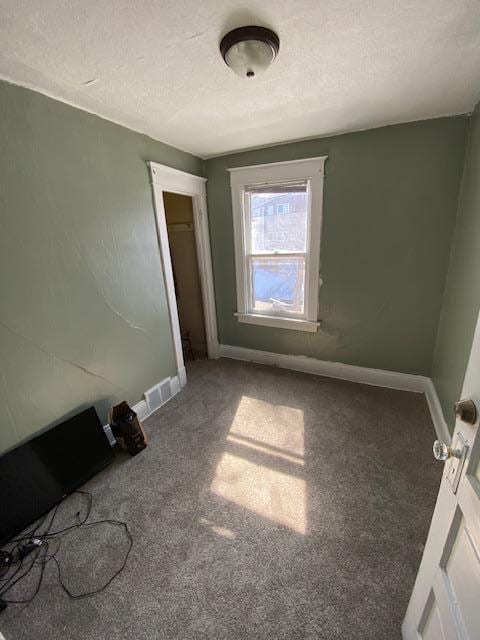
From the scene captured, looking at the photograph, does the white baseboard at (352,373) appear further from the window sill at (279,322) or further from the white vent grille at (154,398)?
the white vent grille at (154,398)

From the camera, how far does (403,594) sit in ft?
3.79

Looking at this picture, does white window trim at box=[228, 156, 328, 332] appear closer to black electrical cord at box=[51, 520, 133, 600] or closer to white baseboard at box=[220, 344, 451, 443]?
white baseboard at box=[220, 344, 451, 443]

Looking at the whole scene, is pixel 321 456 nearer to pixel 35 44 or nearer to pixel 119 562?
pixel 119 562

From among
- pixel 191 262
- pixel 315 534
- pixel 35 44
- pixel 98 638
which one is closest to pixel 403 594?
pixel 315 534

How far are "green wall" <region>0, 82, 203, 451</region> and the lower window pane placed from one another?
115 centimetres

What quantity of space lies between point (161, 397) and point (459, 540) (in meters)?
2.29

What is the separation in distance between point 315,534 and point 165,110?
2.70 m

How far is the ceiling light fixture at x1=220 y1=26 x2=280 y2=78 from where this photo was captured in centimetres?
110

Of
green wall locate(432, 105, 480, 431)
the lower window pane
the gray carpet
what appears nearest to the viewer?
the gray carpet

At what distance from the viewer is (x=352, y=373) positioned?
282 centimetres

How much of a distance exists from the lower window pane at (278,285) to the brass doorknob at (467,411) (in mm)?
A: 2206

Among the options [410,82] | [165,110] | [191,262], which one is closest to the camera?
[410,82]

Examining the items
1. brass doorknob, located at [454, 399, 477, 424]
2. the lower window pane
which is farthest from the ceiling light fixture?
the lower window pane

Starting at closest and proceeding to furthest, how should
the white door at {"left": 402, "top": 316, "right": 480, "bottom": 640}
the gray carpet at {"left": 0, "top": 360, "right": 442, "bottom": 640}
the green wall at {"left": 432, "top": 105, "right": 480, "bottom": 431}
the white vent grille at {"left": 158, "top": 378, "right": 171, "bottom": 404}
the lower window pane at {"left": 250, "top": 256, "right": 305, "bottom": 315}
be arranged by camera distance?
the white door at {"left": 402, "top": 316, "right": 480, "bottom": 640}, the gray carpet at {"left": 0, "top": 360, "right": 442, "bottom": 640}, the green wall at {"left": 432, "top": 105, "right": 480, "bottom": 431}, the white vent grille at {"left": 158, "top": 378, "right": 171, "bottom": 404}, the lower window pane at {"left": 250, "top": 256, "right": 305, "bottom": 315}
